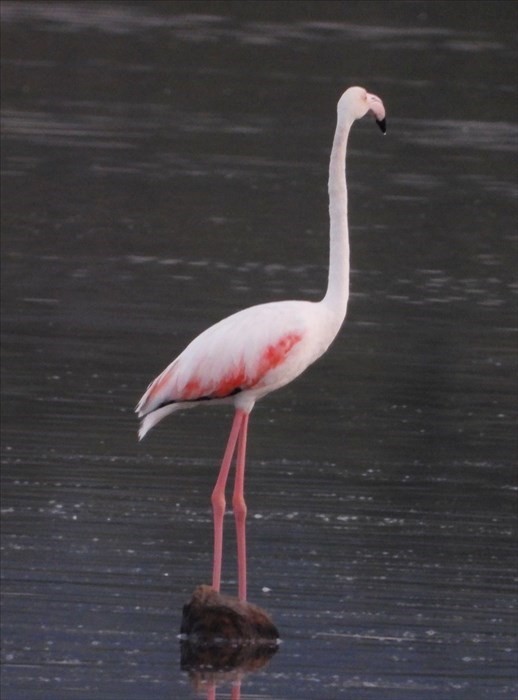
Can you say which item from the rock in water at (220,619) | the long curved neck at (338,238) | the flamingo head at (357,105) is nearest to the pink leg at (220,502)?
the rock in water at (220,619)

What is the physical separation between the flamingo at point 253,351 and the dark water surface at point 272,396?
0.70 m

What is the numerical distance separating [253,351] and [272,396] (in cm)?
464

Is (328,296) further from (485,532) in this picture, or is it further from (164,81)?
(164,81)

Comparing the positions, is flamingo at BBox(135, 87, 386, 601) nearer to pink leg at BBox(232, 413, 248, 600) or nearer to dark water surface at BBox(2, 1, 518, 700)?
pink leg at BBox(232, 413, 248, 600)

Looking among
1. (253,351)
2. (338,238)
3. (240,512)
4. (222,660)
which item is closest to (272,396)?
(240,512)

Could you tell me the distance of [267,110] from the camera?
1249 inches

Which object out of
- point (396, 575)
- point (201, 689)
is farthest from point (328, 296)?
point (201, 689)

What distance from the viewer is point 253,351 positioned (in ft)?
33.8

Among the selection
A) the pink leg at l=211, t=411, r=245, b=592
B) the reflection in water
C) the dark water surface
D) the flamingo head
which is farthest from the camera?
the flamingo head

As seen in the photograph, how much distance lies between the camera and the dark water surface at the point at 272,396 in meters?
9.88

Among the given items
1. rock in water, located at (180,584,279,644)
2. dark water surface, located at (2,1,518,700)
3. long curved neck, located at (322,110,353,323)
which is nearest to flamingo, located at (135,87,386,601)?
→ long curved neck, located at (322,110,353,323)

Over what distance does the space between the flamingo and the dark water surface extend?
0.70 metres

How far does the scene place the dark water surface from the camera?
9875 millimetres

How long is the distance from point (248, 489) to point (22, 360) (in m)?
3.51
